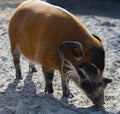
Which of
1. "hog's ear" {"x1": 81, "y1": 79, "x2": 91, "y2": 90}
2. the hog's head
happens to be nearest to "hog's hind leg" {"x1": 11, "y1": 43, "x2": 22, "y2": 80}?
the hog's head

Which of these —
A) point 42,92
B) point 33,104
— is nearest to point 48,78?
point 42,92

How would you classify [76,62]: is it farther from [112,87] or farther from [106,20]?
[106,20]

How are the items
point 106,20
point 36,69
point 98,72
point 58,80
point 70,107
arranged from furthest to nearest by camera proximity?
point 106,20
point 36,69
point 58,80
point 70,107
point 98,72

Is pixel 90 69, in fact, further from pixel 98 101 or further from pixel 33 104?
pixel 33 104

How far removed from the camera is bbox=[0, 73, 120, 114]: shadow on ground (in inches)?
182

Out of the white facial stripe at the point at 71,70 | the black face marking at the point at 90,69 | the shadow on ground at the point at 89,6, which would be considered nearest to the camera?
the black face marking at the point at 90,69

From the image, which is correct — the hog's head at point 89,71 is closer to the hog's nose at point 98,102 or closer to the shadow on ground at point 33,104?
the hog's nose at point 98,102

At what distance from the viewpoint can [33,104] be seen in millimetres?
4797

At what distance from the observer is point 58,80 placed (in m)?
5.50

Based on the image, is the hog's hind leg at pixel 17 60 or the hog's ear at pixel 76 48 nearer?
the hog's ear at pixel 76 48

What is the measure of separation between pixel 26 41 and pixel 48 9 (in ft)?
1.47

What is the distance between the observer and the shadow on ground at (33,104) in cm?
462

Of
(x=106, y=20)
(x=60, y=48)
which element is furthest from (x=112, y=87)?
(x=106, y=20)

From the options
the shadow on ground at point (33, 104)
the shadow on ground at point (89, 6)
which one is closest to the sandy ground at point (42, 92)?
the shadow on ground at point (33, 104)
